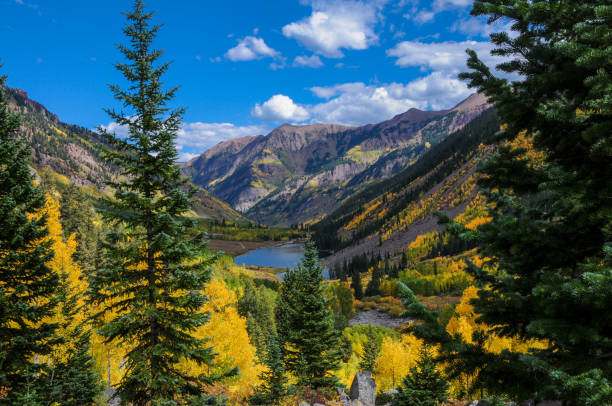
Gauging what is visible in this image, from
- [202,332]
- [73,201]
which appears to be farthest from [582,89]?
[73,201]

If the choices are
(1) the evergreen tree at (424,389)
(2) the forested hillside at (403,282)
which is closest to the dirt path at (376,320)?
(2) the forested hillside at (403,282)

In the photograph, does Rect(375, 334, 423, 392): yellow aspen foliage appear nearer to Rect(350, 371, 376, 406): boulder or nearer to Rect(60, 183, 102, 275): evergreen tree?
Rect(350, 371, 376, 406): boulder

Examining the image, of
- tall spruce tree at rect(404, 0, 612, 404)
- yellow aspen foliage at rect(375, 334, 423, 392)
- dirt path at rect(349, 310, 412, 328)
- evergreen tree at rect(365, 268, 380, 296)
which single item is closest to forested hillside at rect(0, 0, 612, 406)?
tall spruce tree at rect(404, 0, 612, 404)

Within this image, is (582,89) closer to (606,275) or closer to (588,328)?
(606,275)

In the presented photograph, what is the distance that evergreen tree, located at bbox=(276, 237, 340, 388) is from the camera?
24609 mm

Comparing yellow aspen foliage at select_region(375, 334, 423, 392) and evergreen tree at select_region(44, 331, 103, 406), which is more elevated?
evergreen tree at select_region(44, 331, 103, 406)

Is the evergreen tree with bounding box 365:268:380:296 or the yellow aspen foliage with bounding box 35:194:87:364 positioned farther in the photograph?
the evergreen tree with bounding box 365:268:380:296

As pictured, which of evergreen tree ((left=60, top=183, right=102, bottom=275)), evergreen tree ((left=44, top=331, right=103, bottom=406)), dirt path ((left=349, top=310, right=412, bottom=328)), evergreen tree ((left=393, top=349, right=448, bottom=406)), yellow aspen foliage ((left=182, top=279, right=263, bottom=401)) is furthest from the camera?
dirt path ((left=349, top=310, right=412, bottom=328))

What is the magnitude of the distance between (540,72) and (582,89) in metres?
0.99

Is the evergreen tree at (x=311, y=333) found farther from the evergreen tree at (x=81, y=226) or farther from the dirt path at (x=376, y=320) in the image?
the dirt path at (x=376, y=320)

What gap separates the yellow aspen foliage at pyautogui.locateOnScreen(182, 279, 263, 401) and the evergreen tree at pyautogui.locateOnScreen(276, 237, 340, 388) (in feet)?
15.2

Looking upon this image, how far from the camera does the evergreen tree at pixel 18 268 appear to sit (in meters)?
11.6

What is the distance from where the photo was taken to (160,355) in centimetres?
1227

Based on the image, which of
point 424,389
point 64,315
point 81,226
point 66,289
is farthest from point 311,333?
point 81,226
